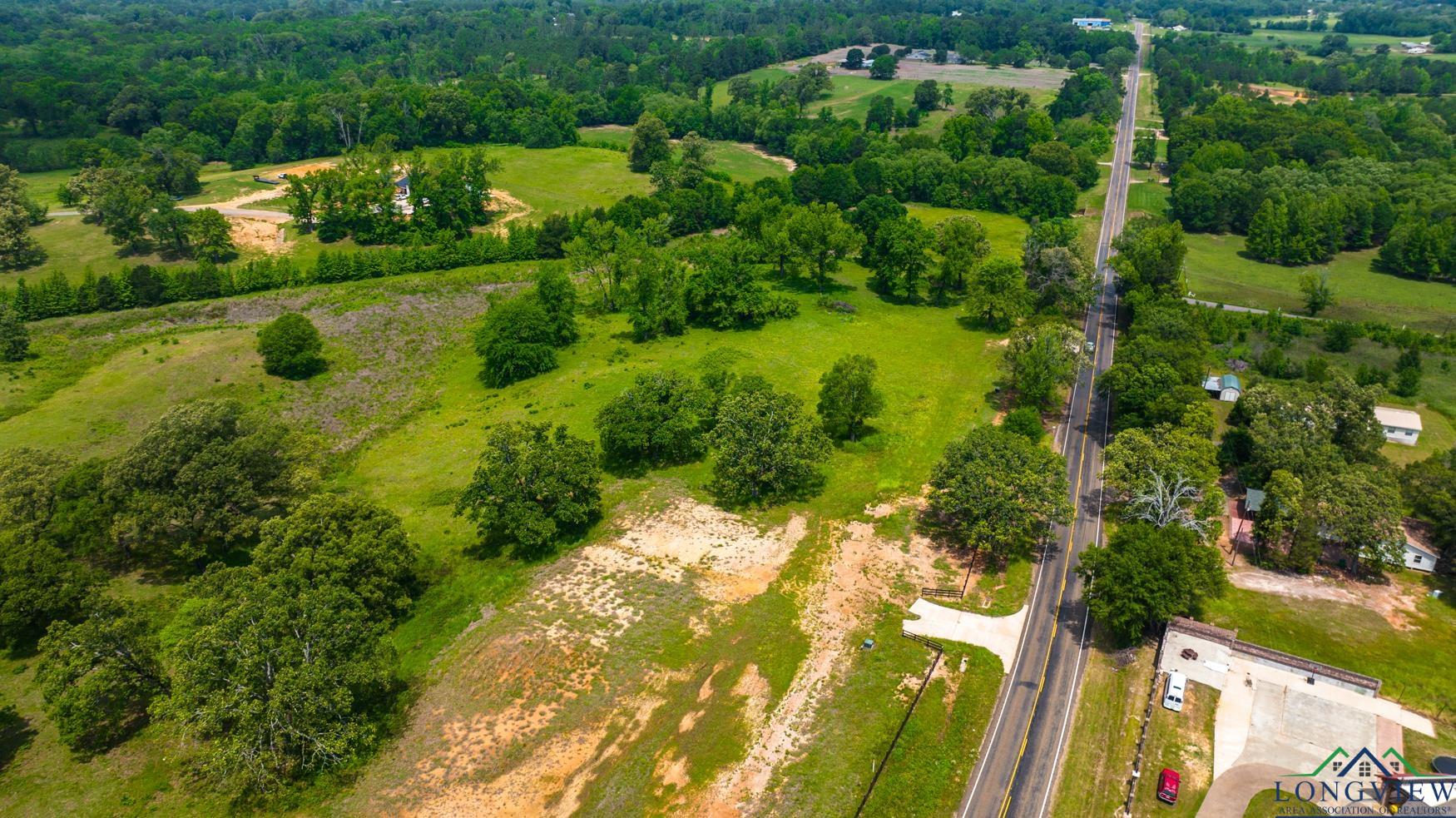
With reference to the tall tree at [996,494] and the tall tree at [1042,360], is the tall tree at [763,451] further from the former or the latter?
the tall tree at [1042,360]

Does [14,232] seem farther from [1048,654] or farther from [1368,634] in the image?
[1368,634]

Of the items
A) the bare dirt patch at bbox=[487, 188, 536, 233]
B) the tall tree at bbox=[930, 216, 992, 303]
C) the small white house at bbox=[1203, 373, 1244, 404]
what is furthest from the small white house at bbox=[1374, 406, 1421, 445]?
the bare dirt patch at bbox=[487, 188, 536, 233]

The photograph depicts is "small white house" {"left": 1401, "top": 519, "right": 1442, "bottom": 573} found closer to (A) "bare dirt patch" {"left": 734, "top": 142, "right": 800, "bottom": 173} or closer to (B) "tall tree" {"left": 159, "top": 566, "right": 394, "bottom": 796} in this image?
(B) "tall tree" {"left": 159, "top": 566, "right": 394, "bottom": 796}

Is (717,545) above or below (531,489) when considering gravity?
below

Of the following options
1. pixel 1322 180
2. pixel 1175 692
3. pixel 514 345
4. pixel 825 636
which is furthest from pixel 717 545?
pixel 1322 180

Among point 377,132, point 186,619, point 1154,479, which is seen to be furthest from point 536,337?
point 377,132

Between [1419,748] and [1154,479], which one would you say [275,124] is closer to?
[1154,479]
